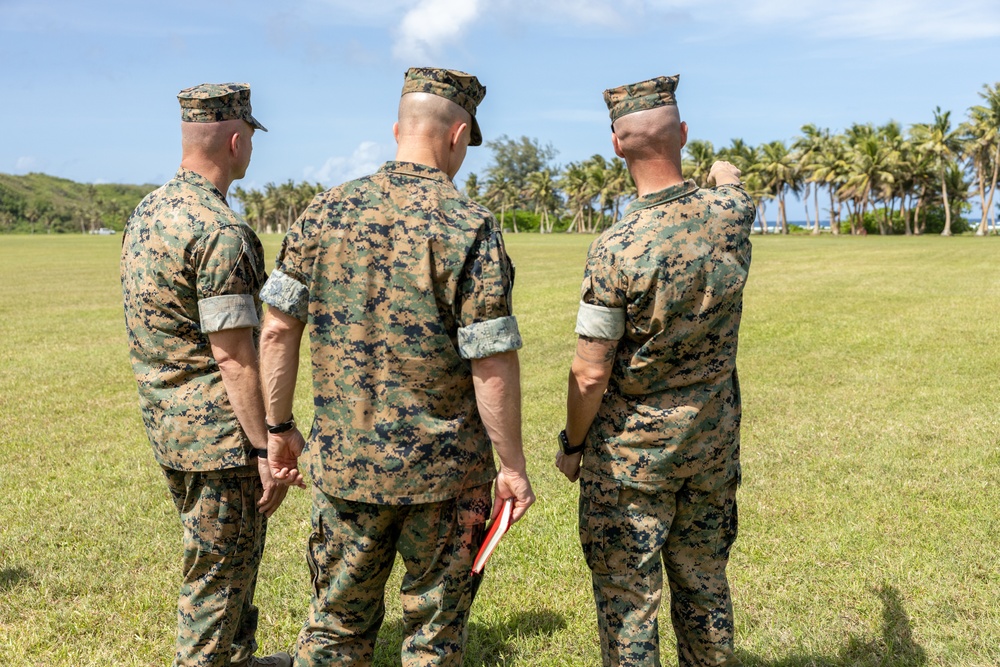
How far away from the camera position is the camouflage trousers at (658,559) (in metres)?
2.86

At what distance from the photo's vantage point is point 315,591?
2822 millimetres

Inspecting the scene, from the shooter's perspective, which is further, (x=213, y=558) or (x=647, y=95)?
(x=213, y=558)

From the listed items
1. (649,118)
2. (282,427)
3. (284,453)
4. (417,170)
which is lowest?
(284,453)

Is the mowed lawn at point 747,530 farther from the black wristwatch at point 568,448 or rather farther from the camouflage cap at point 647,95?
the camouflage cap at point 647,95

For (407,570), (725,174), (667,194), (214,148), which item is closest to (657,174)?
(667,194)

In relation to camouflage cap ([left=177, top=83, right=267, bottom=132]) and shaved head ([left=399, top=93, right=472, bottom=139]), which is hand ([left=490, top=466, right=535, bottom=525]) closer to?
shaved head ([left=399, top=93, right=472, bottom=139])

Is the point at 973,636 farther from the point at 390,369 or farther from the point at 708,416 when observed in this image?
the point at 390,369

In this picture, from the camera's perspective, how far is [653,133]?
9.06 feet

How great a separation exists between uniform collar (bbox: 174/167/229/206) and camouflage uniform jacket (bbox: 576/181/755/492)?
1.48 m

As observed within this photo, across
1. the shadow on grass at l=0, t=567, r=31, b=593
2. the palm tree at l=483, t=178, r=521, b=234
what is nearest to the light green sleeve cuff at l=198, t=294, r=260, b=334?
the shadow on grass at l=0, t=567, r=31, b=593

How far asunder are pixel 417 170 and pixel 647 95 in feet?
2.72

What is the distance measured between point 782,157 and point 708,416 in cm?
8114

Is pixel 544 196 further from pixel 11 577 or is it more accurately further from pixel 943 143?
pixel 11 577

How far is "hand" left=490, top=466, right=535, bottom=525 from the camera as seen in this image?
274cm
